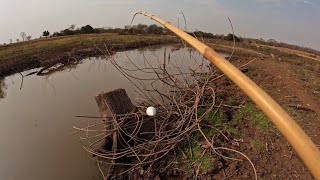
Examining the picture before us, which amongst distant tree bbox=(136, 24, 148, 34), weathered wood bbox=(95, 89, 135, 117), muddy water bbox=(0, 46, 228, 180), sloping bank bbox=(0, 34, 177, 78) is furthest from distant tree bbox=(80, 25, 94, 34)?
weathered wood bbox=(95, 89, 135, 117)

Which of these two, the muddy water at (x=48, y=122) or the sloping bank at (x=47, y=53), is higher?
the sloping bank at (x=47, y=53)

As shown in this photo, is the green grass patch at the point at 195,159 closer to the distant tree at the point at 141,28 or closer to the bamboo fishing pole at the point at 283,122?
the bamboo fishing pole at the point at 283,122

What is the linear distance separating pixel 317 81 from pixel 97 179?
6.20 m

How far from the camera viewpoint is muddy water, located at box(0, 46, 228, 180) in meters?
5.62

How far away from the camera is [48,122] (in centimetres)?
752

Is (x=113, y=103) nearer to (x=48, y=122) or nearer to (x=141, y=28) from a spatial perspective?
(x=48, y=122)

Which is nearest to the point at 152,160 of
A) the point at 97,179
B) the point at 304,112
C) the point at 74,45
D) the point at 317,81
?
the point at 97,179

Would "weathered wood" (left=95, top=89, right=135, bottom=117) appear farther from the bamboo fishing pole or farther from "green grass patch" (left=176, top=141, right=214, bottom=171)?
the bamboo fishing pole

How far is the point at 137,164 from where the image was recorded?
472cm

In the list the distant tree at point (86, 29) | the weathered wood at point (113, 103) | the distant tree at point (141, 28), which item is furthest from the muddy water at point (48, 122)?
the distant tree at point (141, 28)

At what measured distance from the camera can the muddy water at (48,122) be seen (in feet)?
18.4

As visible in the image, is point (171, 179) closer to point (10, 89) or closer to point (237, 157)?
point (237, 157)

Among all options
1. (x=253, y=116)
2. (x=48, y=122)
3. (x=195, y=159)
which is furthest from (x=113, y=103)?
(x=48, y=122)

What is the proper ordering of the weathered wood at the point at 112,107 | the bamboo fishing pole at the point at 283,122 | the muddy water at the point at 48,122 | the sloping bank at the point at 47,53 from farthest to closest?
the sloping bank at the point at 47,53 < the muddy water at the point at 48,122 < the weathered wood at the point at 112,107 < the bamboo fishing pole at the point at 283,122
